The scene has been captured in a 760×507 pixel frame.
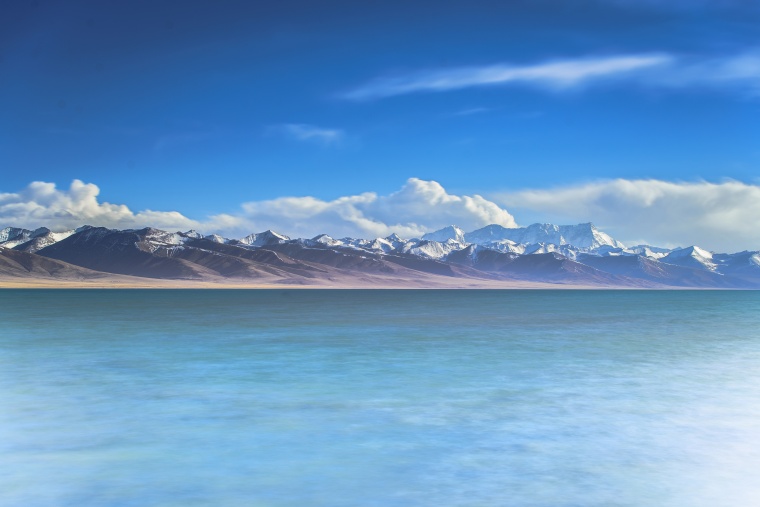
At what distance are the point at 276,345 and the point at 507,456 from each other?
25.3 metres

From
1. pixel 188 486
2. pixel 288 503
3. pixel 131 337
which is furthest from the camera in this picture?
pixel 131 337

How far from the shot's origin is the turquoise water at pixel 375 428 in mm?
11828

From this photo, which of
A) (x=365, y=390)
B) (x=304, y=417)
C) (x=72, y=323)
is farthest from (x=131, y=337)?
(x=304, y=417)

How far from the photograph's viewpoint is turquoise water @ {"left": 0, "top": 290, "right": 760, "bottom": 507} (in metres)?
11.8

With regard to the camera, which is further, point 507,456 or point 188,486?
point 507,456

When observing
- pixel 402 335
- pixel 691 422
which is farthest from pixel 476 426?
pixel 402 335

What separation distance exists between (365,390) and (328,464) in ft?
30.2

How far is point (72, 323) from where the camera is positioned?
5669cm

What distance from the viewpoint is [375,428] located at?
54.6 feet

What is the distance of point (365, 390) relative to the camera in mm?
22531

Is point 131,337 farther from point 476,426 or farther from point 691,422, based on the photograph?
point 691,422

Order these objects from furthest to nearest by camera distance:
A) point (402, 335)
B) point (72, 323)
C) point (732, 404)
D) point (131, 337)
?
1. point (72, 323)
2. point (402, 335)
3. point (131, 337)
4. point (732, 404)

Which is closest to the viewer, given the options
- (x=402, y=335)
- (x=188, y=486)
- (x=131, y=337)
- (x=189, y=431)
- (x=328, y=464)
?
(x=188, y=486)

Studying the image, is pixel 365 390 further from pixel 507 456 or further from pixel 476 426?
pixel 507 456
